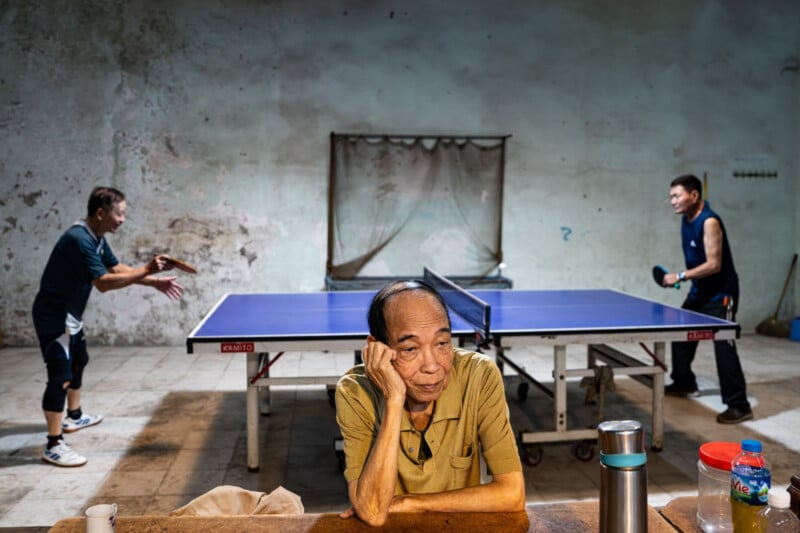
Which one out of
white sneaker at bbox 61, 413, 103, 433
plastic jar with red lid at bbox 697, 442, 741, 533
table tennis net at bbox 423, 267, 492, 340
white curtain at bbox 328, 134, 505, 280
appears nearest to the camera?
plastic jar with red lid at bbox 697, 442, 741, 533

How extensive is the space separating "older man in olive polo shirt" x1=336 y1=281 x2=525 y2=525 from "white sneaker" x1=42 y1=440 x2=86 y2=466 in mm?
2902

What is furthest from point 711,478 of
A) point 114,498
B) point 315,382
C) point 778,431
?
point 778,431

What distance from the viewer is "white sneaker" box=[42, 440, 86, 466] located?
13.2 ft

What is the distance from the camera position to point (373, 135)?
7520mm

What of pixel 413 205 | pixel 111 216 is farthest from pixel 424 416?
pixel 413 205

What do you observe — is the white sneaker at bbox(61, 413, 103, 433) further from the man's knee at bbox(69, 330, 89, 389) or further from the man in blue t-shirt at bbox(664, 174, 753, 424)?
the man in blue t-shirt at bbox(664, 174, 753, 424)

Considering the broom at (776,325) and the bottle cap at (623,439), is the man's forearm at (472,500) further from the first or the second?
the broom at (776,325)

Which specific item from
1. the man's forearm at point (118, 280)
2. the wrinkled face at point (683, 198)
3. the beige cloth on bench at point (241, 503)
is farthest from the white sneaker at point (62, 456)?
the wrinkled face at point (683, 198)

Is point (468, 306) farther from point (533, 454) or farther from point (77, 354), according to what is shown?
point (77, 354)

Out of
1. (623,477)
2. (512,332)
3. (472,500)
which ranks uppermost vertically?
(623,477)

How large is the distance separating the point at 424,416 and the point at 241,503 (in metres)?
0.79

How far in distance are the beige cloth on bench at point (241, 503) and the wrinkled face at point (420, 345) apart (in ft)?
2.11

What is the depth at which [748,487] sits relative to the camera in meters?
1.40

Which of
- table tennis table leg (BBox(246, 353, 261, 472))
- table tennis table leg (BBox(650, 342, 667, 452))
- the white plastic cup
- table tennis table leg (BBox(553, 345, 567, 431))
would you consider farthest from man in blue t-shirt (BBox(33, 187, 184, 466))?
table tennis table leg (BBox(650, 342, 667, 452))
